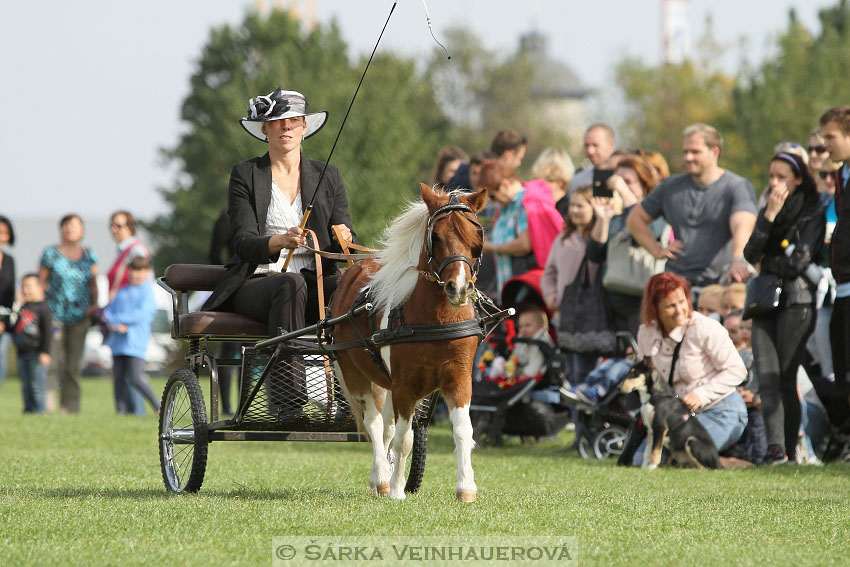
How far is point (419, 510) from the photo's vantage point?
726cm

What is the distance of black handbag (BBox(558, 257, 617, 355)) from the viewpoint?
12.7 meters

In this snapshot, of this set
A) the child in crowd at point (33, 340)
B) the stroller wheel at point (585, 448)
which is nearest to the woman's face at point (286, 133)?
the stroller wheel at point (585, 448)

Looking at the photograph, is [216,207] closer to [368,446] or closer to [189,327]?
[368,446]

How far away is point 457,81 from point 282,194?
78.2 metres

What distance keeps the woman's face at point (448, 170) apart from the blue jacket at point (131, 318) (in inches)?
212

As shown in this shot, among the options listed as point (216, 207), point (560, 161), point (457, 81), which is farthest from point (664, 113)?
point (560, 161)

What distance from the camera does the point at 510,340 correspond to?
12977 mm

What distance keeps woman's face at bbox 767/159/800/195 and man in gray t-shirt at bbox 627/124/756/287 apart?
33.6 inches

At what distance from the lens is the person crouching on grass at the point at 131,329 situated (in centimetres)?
1859

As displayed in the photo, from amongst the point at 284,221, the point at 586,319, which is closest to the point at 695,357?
the point at 586,319

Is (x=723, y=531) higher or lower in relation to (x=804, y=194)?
lower

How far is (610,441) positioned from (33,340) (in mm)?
10274

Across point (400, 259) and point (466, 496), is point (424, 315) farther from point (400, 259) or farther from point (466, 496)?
point (466, 496)

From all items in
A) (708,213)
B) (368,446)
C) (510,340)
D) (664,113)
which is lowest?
(368,446)
